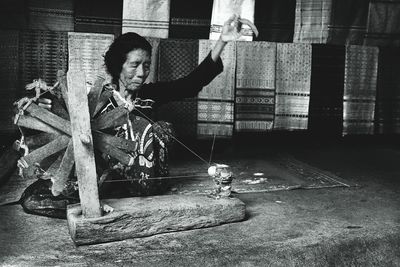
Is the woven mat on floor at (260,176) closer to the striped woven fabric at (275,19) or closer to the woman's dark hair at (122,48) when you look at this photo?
the woman's dark hair at (122,48)

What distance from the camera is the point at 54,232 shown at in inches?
89.3

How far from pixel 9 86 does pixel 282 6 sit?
8.50 ft

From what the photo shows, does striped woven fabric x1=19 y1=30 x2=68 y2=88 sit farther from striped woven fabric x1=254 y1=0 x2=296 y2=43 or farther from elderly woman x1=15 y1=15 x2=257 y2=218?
striped woven fabric x1=254 y1=0 x2=296 y2=43

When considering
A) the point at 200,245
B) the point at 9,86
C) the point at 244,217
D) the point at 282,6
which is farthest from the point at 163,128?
the point at 282,6

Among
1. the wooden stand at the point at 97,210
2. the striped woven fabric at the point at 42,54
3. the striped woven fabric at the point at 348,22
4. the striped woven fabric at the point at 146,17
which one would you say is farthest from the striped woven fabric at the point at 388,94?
the striped woven fabric at the point at 42,54

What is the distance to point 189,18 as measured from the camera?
4.30m

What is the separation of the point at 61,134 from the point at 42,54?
1718 mm

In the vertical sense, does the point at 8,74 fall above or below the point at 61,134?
above

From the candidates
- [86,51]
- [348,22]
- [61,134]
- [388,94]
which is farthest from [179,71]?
[388,94]

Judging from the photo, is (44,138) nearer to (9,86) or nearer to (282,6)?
(9,86)

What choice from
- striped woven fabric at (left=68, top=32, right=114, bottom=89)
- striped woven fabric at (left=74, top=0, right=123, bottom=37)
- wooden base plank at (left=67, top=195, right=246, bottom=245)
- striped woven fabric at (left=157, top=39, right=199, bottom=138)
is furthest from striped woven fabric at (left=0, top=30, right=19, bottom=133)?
wooden base plank at (left=67, top=195, right=246, bottom=245)

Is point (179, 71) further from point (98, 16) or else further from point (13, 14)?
point (13, 14)

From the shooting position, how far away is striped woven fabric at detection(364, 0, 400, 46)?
4.20 m

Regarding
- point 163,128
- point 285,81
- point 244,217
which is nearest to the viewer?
point 244,217
